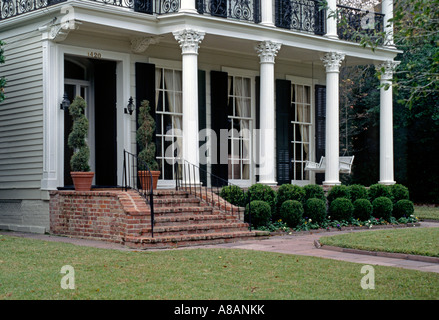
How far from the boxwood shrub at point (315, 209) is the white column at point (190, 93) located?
2.95m

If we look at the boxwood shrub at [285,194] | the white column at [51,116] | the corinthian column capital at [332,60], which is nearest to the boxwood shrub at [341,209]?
the boxwood shrub at [285,194]

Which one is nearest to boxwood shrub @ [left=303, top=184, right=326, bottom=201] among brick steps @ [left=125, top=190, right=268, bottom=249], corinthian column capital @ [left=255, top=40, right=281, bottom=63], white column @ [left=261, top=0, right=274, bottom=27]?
A: brick steps @ [left=125, top=190, right=268, bottom=249]

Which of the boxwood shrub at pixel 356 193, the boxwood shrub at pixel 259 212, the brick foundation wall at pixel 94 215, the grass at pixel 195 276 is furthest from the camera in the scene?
the boxwood shrub at pixel 356 193

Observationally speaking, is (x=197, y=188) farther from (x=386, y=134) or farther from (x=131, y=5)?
(x=386, y=134)

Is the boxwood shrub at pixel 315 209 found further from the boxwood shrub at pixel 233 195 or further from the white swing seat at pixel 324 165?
the white swing seat at pixel 324 165

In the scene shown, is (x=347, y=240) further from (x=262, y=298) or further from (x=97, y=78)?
(x=97, y=78)

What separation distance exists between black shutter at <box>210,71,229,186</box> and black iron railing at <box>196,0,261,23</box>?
5.97ft

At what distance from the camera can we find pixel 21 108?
14.4m

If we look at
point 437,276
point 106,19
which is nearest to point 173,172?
point 106,19

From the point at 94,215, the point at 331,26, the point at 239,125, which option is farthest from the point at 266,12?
the point at 94,215

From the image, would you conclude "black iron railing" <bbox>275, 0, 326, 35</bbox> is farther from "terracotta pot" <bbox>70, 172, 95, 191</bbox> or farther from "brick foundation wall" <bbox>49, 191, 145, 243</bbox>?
"brick foundation wall" <bbox>49, 191, 145, 243</bbox>

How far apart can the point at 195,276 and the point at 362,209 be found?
28.8 feet

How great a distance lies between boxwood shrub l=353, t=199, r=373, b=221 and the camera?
15938 millimetres

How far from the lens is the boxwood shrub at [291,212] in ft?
47.2
